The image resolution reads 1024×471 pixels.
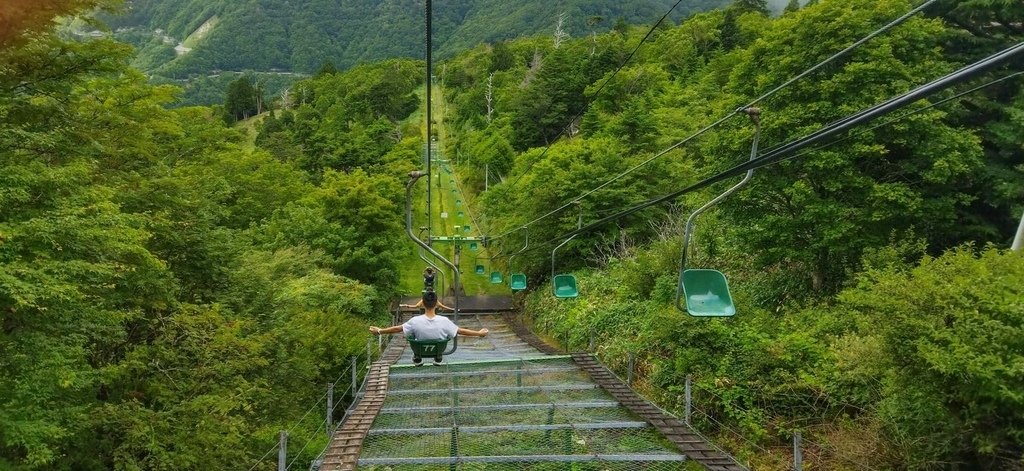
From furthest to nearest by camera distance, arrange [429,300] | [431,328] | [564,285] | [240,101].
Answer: [240,101]
[564,285]
[431,328]
[429,300]

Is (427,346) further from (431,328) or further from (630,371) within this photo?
(630,371)

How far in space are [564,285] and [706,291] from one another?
8.39 metres

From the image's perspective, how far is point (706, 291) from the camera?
286 inches

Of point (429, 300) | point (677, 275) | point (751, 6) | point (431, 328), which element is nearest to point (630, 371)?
point (677, 275)

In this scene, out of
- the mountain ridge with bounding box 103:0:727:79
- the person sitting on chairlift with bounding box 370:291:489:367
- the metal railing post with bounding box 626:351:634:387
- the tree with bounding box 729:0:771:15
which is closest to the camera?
the person sitting on chairlift with bounding box 370:291:489:367

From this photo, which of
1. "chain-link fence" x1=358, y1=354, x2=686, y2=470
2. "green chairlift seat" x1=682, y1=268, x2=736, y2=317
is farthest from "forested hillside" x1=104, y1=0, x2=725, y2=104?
"green chairlift seat" x1=682, y1=268, x2=736, y2=317

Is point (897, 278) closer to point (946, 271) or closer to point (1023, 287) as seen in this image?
point (946, 271)

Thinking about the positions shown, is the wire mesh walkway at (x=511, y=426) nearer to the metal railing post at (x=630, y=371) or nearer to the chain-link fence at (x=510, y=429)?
the chain-link fence at (x=510, y=429)

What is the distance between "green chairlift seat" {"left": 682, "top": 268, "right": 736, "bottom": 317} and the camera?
6996 mm

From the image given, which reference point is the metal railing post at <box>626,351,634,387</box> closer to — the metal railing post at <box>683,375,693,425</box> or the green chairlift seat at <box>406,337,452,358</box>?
the metal railing post at <box>683,375,693,425</box>

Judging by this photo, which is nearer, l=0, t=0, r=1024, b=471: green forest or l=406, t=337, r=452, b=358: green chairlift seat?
l=406, t=337, r=452, b=358: green chairlift seat

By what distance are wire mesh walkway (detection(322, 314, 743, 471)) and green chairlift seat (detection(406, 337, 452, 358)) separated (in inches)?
58.5

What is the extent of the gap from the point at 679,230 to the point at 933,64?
743cm

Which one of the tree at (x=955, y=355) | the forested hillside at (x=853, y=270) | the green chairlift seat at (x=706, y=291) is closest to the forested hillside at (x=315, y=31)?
the forested hillside at (x=853, y=270)
